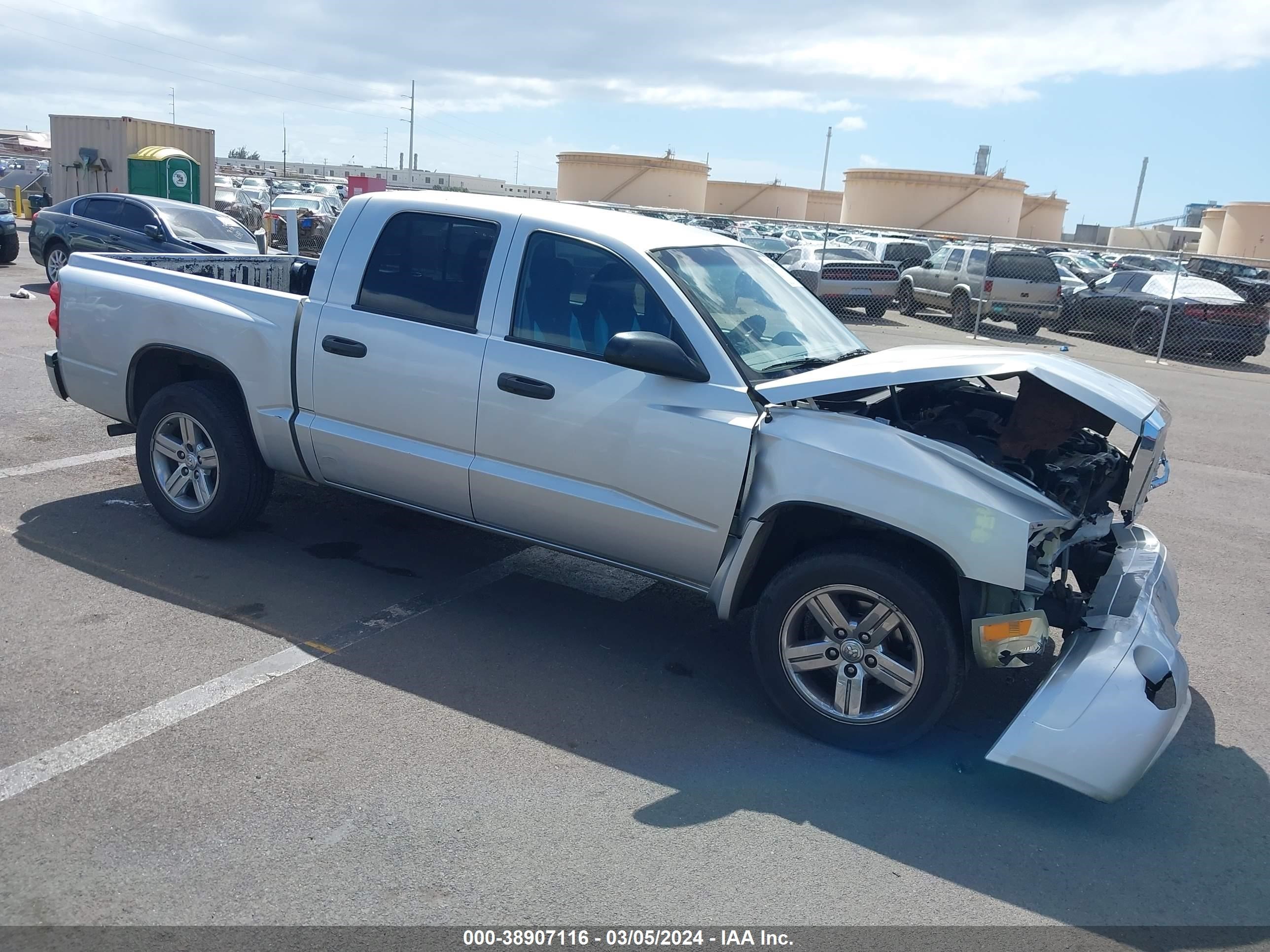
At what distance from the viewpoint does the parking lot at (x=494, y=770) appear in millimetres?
3242

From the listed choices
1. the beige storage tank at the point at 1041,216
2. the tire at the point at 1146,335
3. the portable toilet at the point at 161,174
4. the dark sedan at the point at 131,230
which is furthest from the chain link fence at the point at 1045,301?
the beige storage tank at the point at 1041,216

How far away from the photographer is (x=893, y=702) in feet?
13.7

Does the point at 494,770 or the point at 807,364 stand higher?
the point at 807,364

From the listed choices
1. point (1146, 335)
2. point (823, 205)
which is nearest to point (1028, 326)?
point (1146, 335)

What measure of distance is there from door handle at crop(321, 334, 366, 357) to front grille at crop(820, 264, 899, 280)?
56.9ft

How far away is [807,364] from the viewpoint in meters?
4.76

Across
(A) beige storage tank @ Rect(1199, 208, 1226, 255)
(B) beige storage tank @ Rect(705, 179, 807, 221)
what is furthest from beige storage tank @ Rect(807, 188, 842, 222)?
(A) beige storage tank @ Rect(1199, 208, 1226, 255)

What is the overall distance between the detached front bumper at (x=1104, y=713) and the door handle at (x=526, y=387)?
2.31 metres

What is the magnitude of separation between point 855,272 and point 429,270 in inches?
704

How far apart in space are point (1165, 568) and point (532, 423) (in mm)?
2868

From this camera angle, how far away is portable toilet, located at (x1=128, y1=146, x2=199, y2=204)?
80.3 feet

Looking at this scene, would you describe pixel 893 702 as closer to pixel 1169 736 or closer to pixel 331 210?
pixel 1169 736

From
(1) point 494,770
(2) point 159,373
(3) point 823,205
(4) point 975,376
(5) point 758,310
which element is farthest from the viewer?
(3) point 823,205

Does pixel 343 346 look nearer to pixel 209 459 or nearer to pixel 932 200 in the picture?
pixel 209 459
